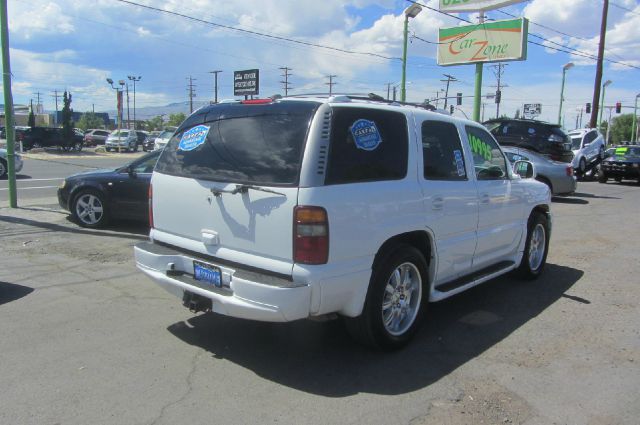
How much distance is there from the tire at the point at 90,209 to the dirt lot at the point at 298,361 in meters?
2.31

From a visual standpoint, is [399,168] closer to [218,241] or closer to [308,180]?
[308,180]

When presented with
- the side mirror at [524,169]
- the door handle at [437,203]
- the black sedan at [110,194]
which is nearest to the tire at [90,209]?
the black sedan at [110,194]

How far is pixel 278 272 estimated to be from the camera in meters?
3.53

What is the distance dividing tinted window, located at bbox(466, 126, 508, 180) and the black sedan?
207 inches

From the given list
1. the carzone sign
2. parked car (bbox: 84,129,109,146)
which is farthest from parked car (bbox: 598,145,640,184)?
parked car (bbox: 84,129,109,146)

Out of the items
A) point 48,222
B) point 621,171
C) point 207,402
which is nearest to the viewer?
point 207,402

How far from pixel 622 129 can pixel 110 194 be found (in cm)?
13273

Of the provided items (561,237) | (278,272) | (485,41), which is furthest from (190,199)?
(485,41)

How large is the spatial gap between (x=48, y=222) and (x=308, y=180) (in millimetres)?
7398

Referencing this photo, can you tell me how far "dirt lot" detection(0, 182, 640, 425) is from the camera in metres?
3.32

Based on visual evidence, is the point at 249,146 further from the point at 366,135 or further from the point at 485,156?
the point at 485,156

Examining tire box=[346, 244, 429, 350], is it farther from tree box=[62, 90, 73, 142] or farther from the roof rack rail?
tree box=[62, 90, 73, 142]

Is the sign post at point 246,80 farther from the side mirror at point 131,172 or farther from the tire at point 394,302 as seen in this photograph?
the tire at point 394,302

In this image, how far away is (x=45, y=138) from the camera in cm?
4016
